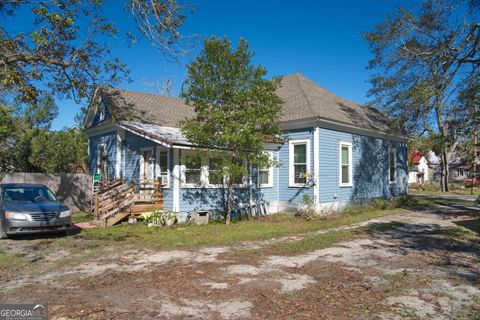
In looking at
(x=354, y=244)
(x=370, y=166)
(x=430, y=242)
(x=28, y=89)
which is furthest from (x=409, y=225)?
(x=28, y=89)

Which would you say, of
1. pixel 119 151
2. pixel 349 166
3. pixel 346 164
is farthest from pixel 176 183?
pixel 349 166

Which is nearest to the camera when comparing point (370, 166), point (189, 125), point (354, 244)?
point (354, 244)

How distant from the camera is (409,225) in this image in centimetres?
1224

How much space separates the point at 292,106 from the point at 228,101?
18.2ft

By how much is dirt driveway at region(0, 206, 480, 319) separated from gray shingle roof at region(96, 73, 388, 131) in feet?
25.5

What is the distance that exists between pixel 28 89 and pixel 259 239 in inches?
277

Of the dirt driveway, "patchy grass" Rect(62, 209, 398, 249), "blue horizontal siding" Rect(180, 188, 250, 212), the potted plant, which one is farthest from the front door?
the dirt driveway

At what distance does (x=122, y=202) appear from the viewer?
12.7 meters

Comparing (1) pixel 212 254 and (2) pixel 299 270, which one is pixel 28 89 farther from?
(2) pixel 299 270

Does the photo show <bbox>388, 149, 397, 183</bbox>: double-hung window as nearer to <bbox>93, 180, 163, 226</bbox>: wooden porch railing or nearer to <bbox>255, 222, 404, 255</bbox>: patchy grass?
<bbox>255, 222, 404, 255</bbox>: patchy grass

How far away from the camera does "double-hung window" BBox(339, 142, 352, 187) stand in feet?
52.6

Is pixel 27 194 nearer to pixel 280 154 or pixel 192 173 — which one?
pixel 192 173

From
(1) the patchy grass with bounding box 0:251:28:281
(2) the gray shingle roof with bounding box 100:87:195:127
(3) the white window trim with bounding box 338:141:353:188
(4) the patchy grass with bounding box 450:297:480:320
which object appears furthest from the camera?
(2) the gray shingle roof with bounding box 100:87:195:127

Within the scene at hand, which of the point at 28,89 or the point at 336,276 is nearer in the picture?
the point at 336,276
